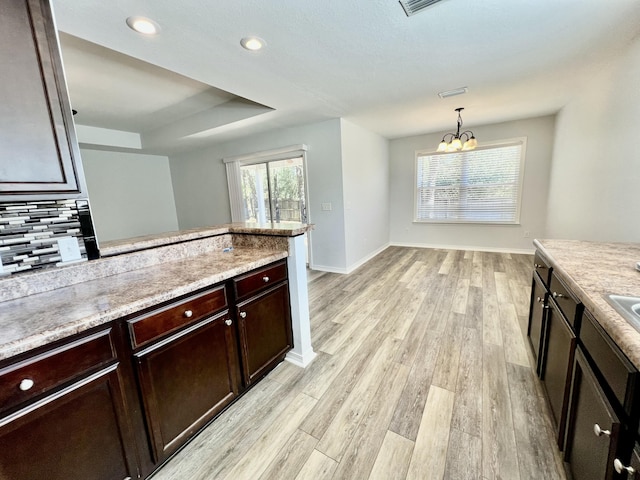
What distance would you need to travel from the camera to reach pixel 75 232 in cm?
138

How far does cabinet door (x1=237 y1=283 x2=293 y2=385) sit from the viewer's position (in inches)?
64.8

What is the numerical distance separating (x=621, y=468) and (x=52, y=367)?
5.80 feet

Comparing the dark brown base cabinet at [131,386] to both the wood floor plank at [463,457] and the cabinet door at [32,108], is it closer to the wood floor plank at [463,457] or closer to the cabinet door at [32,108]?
the cabinet door at [32,108]

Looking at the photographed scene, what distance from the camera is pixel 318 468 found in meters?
1.27

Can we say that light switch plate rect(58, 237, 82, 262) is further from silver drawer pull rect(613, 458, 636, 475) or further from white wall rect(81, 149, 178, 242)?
white wall rect(81, 149, 178, 242)

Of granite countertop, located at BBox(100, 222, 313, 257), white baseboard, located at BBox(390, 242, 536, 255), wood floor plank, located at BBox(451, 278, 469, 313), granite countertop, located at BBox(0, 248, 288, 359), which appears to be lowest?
wood floor plank, located at BBox(451, 278, 469, 313)

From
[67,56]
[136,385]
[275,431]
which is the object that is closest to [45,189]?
[136,385]

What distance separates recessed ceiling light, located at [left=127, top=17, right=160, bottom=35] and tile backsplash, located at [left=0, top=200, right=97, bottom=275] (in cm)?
116

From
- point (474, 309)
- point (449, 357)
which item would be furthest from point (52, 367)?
point (474, 309)

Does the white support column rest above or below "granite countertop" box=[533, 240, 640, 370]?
below

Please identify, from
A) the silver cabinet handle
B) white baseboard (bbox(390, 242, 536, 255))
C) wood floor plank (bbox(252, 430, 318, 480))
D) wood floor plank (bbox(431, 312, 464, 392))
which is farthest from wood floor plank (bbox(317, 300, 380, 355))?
white baseboard (bbox(390, 242, 536, 255))

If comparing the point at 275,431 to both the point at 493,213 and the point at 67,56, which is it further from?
the point at 493,213

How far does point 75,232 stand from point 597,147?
4.30 metres

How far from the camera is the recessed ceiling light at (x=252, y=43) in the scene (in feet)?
6.03
